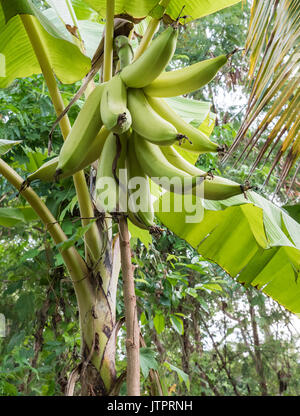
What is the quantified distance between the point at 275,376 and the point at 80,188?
16.4 feet

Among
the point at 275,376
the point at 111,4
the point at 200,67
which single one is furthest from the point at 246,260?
the point at 275,376

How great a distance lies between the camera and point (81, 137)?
0.73m

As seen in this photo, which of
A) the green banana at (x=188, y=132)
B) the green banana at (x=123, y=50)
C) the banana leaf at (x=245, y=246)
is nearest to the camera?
the green banana at (x=188, y=132)

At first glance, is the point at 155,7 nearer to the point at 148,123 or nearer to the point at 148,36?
the point at 148,36

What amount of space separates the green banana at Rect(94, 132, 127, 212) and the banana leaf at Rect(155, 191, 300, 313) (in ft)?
1.66

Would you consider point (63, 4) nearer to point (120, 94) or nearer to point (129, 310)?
point (120, 94)

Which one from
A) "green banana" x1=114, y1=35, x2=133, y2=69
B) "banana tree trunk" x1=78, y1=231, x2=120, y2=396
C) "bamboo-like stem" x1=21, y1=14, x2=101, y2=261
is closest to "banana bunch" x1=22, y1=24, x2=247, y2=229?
"green banana" x1=114, y1=35, x2=133, y2=69

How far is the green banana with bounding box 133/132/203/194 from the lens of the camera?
25.8 inches

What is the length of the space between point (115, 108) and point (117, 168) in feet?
0.42

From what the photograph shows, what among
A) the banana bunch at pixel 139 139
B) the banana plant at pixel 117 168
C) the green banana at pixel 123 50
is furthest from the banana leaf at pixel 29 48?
the banana bunch at pixel 139 139

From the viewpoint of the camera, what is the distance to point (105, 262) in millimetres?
1170

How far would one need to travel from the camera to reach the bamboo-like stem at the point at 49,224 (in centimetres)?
109

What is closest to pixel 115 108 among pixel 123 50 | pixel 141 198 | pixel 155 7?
pixel 141 198

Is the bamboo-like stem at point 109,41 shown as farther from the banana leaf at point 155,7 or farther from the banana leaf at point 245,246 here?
the banana leaf at point 245,246
